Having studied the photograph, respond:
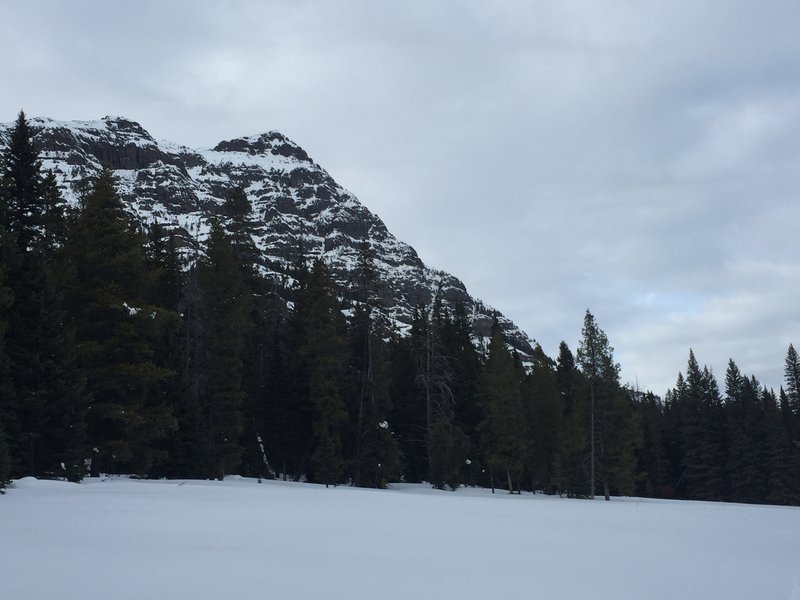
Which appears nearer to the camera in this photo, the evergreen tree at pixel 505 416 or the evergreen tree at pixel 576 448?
the evergreen tree at pixel 576 448

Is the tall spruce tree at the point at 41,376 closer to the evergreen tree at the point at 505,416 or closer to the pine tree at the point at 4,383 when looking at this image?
the pine tree at the point at 4,383

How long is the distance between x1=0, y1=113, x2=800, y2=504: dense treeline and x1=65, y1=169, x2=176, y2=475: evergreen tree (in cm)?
9

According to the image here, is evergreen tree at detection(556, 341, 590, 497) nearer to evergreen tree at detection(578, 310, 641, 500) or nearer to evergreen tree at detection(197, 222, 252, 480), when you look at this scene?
evergreen tree at detection(578, 310, 641, 500)

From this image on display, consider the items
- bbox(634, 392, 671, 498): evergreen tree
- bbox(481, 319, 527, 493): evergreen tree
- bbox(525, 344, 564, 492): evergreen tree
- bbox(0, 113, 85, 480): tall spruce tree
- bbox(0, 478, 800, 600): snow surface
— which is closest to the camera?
bbox(0, 478, 800, 600): snow surface

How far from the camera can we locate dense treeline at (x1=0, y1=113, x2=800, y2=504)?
21828mm

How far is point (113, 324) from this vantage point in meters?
27.0

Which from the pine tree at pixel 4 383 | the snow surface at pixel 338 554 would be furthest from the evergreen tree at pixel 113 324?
the snow surface at pixel 338 554

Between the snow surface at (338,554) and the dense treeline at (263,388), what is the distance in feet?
18.3

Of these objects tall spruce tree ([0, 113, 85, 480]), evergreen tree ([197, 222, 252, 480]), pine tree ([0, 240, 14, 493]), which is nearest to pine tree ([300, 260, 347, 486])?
evergreen tree ([197, 222, 252, 480])

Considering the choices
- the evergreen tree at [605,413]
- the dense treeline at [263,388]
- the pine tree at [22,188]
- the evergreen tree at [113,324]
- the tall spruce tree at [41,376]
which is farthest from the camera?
the evergreen tree at [605,413]

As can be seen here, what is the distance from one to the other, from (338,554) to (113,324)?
71.3 feet

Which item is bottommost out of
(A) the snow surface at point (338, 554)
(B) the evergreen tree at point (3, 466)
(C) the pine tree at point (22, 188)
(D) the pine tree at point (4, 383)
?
(A) the snow surface at point (338, 554)

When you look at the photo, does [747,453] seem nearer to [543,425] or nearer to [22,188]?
[543,425]

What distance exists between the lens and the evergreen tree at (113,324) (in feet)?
85.9
